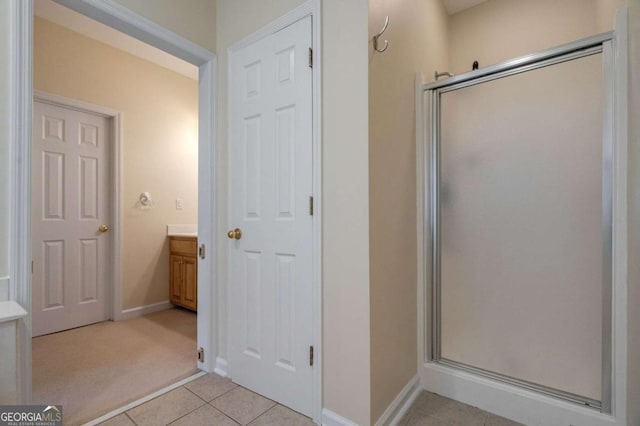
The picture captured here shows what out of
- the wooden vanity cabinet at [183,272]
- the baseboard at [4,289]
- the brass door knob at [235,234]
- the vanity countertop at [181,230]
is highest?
the brass door knob at [235,234]

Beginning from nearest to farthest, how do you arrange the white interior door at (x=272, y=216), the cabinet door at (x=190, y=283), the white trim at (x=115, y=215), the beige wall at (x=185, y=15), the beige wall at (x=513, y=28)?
1. the white interior door at (x=272, y=216)
2. the beige wall at (x=185, y=15)
3. the beige wall at (x=513, y=28)
4. the white trim at (x=115, y=215)
5. the cabinet door at (x=190, y=283)

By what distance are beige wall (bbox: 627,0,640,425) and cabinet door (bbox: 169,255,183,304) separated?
3.42 metres

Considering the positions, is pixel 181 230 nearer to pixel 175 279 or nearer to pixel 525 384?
pixel 175 279

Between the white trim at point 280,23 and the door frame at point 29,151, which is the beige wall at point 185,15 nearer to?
the door frame at point 29,151

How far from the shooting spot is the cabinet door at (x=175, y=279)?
3.22m

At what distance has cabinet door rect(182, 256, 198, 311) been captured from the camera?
120 inches

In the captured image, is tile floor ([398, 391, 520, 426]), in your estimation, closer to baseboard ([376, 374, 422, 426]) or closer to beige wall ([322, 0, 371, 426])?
baseboard ([376, 374, 422, 426])

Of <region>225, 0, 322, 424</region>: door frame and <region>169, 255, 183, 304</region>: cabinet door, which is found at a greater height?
<region>225, 0, 322, 424</region>: door frame

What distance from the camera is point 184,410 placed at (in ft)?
5.11

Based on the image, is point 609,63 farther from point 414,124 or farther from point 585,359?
point 585,359

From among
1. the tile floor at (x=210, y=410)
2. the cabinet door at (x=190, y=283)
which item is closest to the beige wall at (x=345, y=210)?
the tile floor at (x=210, y=410)

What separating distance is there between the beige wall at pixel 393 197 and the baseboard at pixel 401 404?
0.03 meters

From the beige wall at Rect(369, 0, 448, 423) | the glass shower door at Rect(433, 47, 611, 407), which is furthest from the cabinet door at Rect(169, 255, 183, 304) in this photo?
the glass shower door at Rect(433, 47, 611, 407)

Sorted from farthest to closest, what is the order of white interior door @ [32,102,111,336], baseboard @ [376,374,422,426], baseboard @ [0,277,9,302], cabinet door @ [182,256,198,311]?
cabinet door @ [182,256,198,311]
white interior door @ [32,102,111,336]
baseboard @ [376,374,422,426]
baseboard @ [0,277,9,302]
